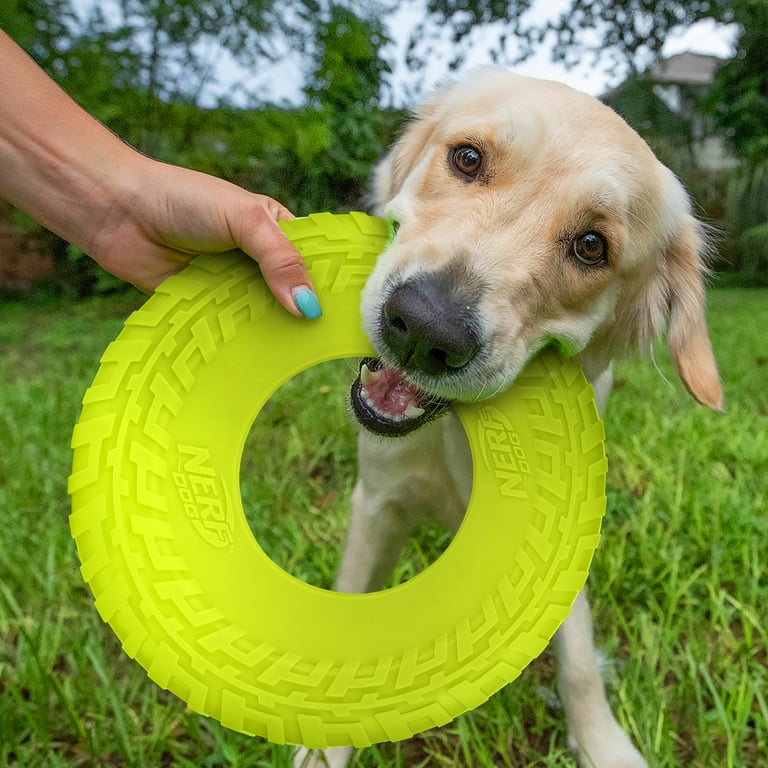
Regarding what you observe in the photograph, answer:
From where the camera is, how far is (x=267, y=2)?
830 centimetres

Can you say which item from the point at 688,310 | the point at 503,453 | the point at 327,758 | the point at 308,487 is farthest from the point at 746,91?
the point at 327,758

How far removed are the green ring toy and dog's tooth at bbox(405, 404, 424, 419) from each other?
12cm

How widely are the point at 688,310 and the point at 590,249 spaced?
0.55 meters

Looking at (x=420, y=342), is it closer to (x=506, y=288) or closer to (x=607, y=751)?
(x=506, y=288)

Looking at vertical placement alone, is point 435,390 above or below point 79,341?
above

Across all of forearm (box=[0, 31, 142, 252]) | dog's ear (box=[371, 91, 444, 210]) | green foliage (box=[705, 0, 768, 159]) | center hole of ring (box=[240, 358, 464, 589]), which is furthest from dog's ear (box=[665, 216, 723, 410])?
green foliage (box=[705, 0, 768, 159])

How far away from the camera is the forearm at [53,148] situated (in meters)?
1.75

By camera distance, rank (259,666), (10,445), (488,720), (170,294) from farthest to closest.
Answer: (10,445) < (488,720) < (170,294) < (259,666)

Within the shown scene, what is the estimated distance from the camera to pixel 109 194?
179 cm

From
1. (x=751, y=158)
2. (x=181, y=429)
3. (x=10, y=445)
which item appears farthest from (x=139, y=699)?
(x=751, y=158)

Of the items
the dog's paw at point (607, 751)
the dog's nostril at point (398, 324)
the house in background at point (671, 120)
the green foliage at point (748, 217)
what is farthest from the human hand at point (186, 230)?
the green foliage at point (748, 217)

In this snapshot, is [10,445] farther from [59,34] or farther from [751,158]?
[751,158]

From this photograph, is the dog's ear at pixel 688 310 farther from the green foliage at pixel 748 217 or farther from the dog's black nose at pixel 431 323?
the green foliage at pixel 748 217

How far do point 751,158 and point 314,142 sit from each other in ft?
33.9
